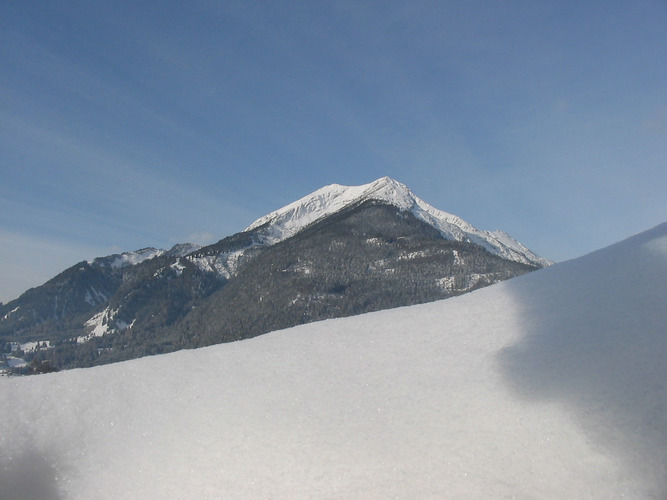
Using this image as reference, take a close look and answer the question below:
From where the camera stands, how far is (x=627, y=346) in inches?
372

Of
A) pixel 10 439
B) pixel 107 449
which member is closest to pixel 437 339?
pixel 107 449

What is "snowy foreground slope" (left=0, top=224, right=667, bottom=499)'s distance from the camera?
26.7ft

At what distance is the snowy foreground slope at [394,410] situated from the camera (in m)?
A: 8.14

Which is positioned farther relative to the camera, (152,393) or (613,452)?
(152,393)

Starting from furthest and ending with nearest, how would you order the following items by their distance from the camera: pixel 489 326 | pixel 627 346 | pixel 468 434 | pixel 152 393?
pixel 489 326
pixel 152 393
pixel 627 346
pixel 468 434

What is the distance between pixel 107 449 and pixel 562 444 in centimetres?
801

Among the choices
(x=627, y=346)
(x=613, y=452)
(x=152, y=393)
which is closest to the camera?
(x=613, y=452)

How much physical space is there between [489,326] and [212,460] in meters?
6.35

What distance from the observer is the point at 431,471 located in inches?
324

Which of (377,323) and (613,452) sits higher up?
(377,323)

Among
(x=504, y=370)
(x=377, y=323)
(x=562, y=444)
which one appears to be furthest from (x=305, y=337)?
(x=562, y=444)

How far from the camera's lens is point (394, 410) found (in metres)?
9.53

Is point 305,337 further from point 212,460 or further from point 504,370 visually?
point 504,370

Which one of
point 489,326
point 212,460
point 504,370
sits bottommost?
point 212,460
